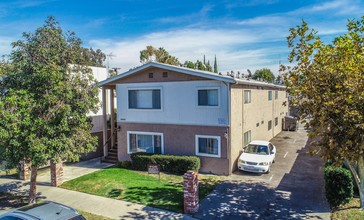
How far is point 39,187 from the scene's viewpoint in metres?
13.9

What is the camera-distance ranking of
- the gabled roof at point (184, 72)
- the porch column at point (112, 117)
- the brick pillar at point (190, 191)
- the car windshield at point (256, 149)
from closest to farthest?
the brick pillar at point (190, 191) < the gabled roof at point (184, 72) < the car windshield at point (256, 149) < the porch column at point (112, 117)

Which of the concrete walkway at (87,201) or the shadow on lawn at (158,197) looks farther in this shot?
the shadow on lawn at (158,197)

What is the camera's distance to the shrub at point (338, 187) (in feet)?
34.9

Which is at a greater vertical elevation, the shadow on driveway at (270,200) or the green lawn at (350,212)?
the green lawn at (350,212)

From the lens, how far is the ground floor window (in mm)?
17484

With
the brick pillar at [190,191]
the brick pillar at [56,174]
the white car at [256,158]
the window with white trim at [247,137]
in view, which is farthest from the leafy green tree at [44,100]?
the window with white trim at [247,137]

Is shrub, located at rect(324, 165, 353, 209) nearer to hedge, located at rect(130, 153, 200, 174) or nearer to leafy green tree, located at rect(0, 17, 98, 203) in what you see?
hedge, located at rect(130, 153, 200, 174)

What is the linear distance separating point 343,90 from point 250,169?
8167mm

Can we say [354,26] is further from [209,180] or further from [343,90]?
[209,180]

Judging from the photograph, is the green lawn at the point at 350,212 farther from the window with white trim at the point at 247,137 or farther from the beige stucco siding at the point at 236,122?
the window with white trim at the point at 247,137

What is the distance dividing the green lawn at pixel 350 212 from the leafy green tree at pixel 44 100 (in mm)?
10781

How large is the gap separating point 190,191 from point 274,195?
4597 mm

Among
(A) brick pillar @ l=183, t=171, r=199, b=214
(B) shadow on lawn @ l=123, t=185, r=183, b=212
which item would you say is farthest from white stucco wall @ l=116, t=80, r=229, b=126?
(A) brick pillar @ l=183, t=171, r=199, b=214

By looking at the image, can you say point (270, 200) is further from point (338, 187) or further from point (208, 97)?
point (208, 97)
